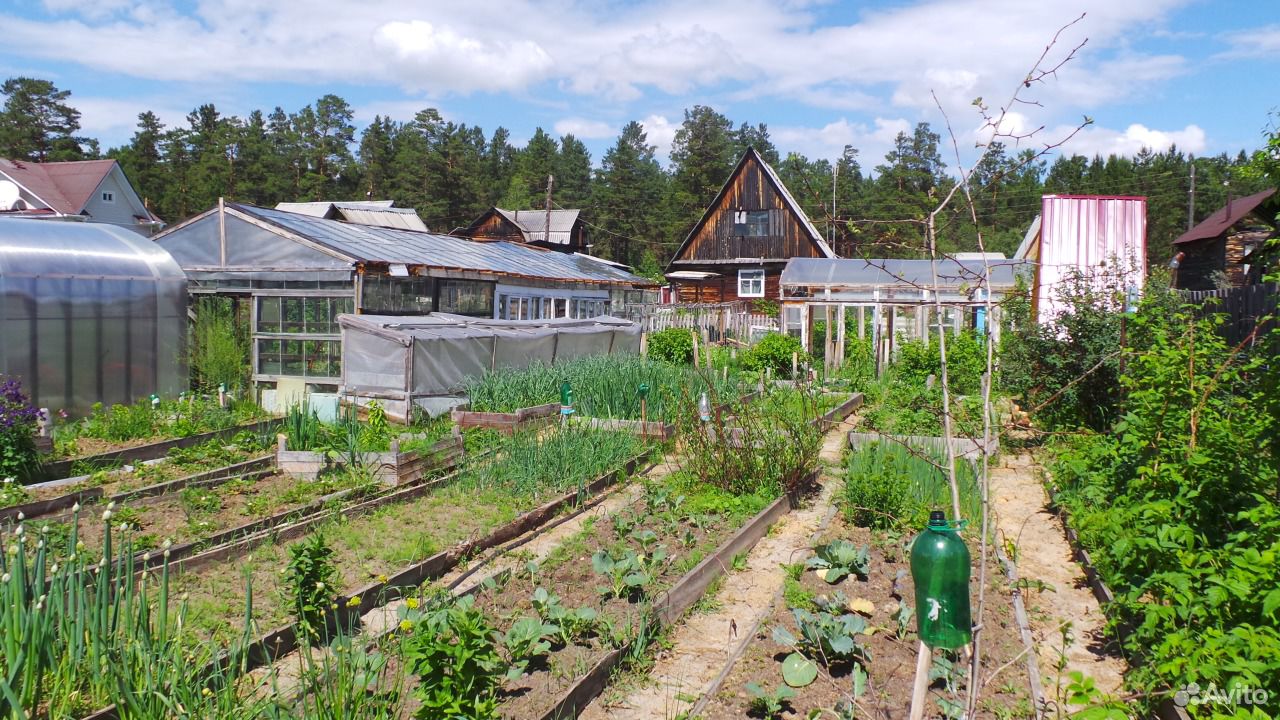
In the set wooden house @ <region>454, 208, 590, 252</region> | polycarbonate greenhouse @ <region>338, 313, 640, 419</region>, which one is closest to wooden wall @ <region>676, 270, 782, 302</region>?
wooden house @ <region>454, 208, 590, 252</region>

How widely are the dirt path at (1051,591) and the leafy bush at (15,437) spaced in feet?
28.4

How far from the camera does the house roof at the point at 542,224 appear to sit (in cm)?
5156

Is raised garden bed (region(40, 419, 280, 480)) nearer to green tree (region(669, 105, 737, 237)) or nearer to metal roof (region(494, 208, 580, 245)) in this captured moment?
metal roof (region(494, 208, 580, 245))

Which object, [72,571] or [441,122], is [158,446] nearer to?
[72,571]

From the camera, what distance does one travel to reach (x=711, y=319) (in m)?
24.8

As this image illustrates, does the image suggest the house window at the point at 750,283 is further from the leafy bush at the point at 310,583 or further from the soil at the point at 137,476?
the leafy bush at the point at 310,583

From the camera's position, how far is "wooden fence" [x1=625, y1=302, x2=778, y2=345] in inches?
889

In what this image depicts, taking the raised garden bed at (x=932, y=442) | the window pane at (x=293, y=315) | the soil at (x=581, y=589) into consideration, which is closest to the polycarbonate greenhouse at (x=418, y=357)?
the window pane at (x=293, y=315)

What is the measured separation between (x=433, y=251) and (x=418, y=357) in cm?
581

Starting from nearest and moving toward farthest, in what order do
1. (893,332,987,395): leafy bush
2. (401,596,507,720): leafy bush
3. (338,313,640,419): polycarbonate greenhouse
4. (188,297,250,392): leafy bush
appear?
1. (401,596,507,720): leafy bush
2. (338,313,640,419): polycarbonate greenhouse
3. (188,297,250,392): leafy bush
4. (893,332,987,395): leafy bush

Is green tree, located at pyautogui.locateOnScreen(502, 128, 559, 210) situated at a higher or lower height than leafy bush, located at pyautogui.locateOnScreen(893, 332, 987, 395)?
higher

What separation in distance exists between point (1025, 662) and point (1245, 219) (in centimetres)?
2594

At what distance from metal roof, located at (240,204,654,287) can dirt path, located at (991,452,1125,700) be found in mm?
9465

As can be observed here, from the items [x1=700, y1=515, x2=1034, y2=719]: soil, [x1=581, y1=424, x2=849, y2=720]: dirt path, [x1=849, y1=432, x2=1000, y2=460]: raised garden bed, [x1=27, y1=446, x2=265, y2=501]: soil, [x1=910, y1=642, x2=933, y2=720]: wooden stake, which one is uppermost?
[x1=910, y1=642, x2=933, y2=720]: wooden stake
